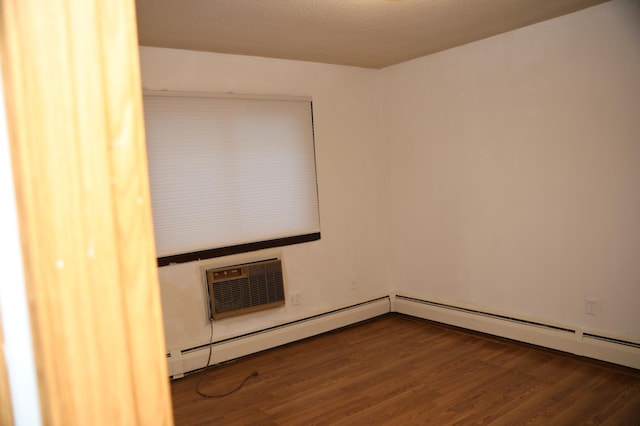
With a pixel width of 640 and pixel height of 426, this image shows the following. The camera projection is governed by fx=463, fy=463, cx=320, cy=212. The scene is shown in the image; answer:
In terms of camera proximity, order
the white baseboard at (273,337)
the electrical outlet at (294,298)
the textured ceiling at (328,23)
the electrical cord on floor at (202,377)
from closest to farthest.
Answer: the textured ceiling at (328,23)
the electrical cord on floor at (202,377)
the white baseboard at (273,337)
the electrical outlet at (294,298)

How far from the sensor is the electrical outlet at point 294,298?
4391mm

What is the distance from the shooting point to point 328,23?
10.6ft

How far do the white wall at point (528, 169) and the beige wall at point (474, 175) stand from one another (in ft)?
0.03

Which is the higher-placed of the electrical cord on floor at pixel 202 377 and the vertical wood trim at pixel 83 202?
the vertical wood trim at pixel 83 202

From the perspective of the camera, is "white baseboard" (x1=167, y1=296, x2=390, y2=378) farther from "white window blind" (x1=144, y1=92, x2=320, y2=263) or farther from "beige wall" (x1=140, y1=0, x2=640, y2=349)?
"white window blind" (x1=144, y1=92, x2=320, y2=263)

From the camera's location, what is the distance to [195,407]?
325cm

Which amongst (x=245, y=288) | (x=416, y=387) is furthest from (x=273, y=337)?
(x=416, y=387)

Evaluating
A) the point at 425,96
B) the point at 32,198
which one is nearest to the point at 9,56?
the point at 32,198

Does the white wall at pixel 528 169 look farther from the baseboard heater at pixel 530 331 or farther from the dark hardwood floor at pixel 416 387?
the dark hardwood floor at pixel 416 387

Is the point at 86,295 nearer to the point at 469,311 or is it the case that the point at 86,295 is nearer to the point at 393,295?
the point at 469,311

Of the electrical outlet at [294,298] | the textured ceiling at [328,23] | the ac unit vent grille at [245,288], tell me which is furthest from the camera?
the electrical outlet at [294,298]

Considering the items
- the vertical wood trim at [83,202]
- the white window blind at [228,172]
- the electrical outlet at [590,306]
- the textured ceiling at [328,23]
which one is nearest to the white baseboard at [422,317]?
the electrical outlet at [590,306]

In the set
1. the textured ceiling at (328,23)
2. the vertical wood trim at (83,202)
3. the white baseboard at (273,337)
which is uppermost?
the textured ceiling at (328,23)

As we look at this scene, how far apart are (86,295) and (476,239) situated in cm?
413
